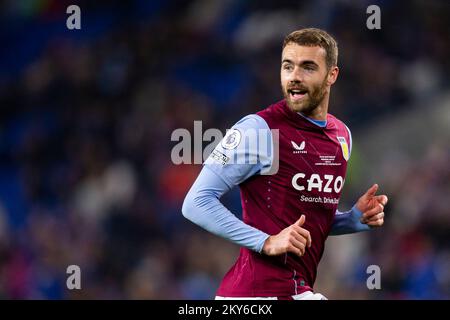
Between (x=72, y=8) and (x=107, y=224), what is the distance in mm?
3616

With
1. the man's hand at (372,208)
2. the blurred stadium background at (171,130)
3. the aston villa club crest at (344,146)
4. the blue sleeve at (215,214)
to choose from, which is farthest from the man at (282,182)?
the blurred stadium background at (171,130)

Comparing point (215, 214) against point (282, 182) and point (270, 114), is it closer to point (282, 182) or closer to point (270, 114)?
point (282, 182)

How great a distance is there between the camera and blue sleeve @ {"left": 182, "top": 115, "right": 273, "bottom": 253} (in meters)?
4.45

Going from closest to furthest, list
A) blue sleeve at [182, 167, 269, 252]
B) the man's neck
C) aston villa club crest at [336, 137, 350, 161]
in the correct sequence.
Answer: blue sleeve at [182, 167, 269, 252], the man's neck, aston villa club crest at [336, 137, 350, 161]

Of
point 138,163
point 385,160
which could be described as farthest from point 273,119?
point 138,163

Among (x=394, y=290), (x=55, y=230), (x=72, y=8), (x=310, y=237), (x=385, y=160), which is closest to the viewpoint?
(x=310, y=237)

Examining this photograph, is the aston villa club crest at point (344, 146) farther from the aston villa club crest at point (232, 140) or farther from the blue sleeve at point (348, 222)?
the aston villa club crest at point (232, 140)

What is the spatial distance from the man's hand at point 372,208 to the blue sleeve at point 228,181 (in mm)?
761

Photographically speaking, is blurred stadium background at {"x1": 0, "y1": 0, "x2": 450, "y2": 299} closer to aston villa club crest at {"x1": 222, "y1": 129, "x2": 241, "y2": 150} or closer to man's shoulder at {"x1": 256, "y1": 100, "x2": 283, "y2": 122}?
man's shoulder at {"x1": 256, "y1": 100, "x2": 283, "y2": 122}

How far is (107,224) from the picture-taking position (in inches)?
418

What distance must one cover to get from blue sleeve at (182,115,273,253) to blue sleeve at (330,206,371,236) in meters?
0.71

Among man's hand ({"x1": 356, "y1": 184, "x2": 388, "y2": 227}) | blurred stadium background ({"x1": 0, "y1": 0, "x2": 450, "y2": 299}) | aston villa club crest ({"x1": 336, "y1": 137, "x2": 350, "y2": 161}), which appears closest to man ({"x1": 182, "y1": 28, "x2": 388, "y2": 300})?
aston villa club crest ({"x1": 336, "y1": 137, "x2": 350, "y2": 161})
